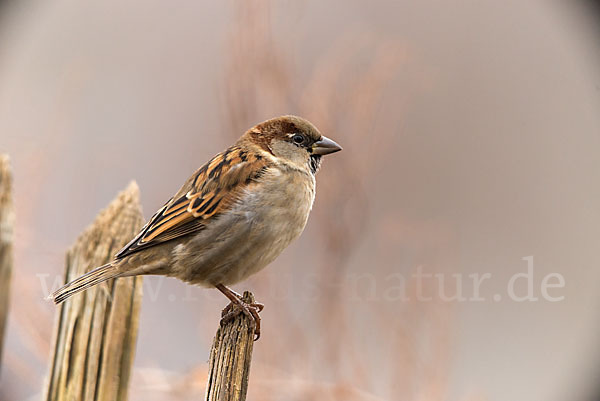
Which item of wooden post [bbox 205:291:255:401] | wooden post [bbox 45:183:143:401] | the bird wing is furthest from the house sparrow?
wooden post [bbox 205:291:255:401]

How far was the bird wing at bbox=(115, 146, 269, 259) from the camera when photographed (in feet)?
7.56

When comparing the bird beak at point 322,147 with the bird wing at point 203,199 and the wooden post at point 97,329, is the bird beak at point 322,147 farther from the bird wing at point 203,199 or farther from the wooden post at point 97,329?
the wooden post at point 97,329

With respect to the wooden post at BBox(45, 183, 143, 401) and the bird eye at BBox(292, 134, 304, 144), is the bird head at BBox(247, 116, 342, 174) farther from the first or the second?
the wooden post at BBox(45, 183, 143, 401)

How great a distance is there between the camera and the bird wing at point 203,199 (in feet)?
7.56

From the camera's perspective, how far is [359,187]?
11.2 ft

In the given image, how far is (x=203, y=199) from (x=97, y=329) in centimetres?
73

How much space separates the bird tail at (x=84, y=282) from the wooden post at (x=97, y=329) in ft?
0.05

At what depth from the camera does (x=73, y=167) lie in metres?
3.89

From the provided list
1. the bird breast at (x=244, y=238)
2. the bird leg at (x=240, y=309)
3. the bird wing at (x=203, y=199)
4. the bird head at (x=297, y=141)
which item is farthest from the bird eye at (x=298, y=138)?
the bird leg at (x=240, y=309)

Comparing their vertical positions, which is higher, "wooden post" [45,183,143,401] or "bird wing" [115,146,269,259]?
"bird wing" [115,146,269,259]

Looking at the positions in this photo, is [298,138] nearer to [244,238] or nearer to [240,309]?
[244,238]

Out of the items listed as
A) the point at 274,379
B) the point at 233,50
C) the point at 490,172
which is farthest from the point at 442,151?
the point at 274,379

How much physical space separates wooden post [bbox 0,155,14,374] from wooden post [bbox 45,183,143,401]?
0.18 metres

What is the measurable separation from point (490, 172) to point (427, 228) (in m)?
0.80
